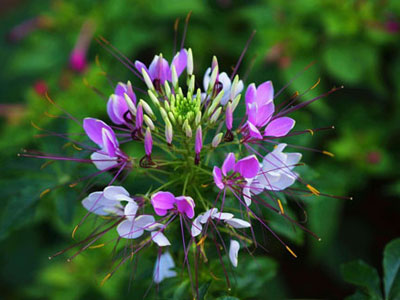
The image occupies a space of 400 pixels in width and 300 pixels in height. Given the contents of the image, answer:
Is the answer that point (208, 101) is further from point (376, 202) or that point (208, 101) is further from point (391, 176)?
point (376, 202)

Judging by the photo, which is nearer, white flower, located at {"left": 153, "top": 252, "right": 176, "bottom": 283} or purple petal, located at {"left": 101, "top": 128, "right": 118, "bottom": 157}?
purple petal, located at {"left": 101, "top": 128, "right": 118, "bottom": 157}

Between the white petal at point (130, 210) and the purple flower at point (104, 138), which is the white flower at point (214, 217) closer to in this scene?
the white petal at point (130, 210)

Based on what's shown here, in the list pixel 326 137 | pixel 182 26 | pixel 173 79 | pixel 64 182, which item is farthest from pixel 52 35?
pixel 173 79

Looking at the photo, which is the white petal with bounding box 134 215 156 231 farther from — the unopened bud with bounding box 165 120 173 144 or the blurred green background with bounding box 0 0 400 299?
the blurred green background with bounding box 0 0 400 299

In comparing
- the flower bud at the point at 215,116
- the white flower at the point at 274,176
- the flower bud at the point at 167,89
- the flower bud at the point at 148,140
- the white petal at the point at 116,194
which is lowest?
the white petal at the point at 116,194

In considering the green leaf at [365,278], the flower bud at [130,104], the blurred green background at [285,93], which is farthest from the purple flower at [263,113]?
the blurred green background at [285,93]

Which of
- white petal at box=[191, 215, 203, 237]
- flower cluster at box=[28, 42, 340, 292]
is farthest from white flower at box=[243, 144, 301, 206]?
white petal at box=[191, 215, 203, 237]
